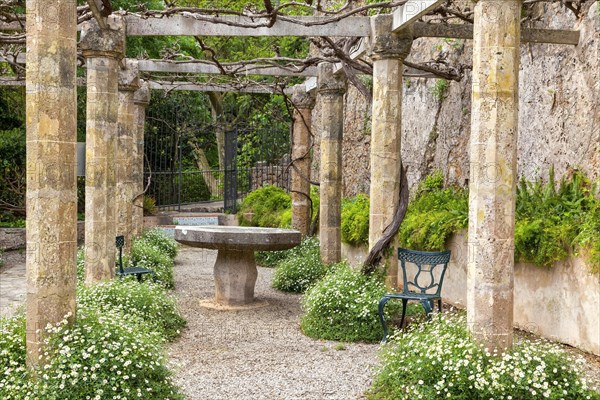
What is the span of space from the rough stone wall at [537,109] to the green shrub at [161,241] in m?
5.32

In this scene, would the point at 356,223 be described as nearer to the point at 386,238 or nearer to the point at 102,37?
the point at 386,238

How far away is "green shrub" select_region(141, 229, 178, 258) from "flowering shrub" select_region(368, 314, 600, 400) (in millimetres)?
10251

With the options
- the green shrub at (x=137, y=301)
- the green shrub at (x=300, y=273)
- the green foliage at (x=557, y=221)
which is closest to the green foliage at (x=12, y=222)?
the green shrub at (x=300, y=273)

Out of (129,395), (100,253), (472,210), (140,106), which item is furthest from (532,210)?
(140,106)

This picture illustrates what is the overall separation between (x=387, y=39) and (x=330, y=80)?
11.6 feet

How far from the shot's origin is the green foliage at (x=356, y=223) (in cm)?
1338

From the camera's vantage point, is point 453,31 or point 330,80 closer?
point 453,31

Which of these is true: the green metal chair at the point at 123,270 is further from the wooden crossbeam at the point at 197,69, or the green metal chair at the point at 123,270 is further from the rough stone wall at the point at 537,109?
the rough stone wall at the point at 537,109

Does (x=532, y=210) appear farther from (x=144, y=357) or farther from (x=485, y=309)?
(x=144, y=357)

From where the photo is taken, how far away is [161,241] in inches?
643

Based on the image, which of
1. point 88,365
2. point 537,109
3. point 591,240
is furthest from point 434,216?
point 88,365

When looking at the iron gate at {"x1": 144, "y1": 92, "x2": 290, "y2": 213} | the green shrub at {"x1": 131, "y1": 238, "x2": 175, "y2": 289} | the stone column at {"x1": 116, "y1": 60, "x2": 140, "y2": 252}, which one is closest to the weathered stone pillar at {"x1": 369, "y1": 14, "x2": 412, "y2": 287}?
the green shrub at {"x1": 131, "y1": 238, "x2": 175, "y2": 289}

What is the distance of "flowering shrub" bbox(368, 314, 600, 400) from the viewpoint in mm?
5469

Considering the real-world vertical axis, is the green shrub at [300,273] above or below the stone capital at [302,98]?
below
